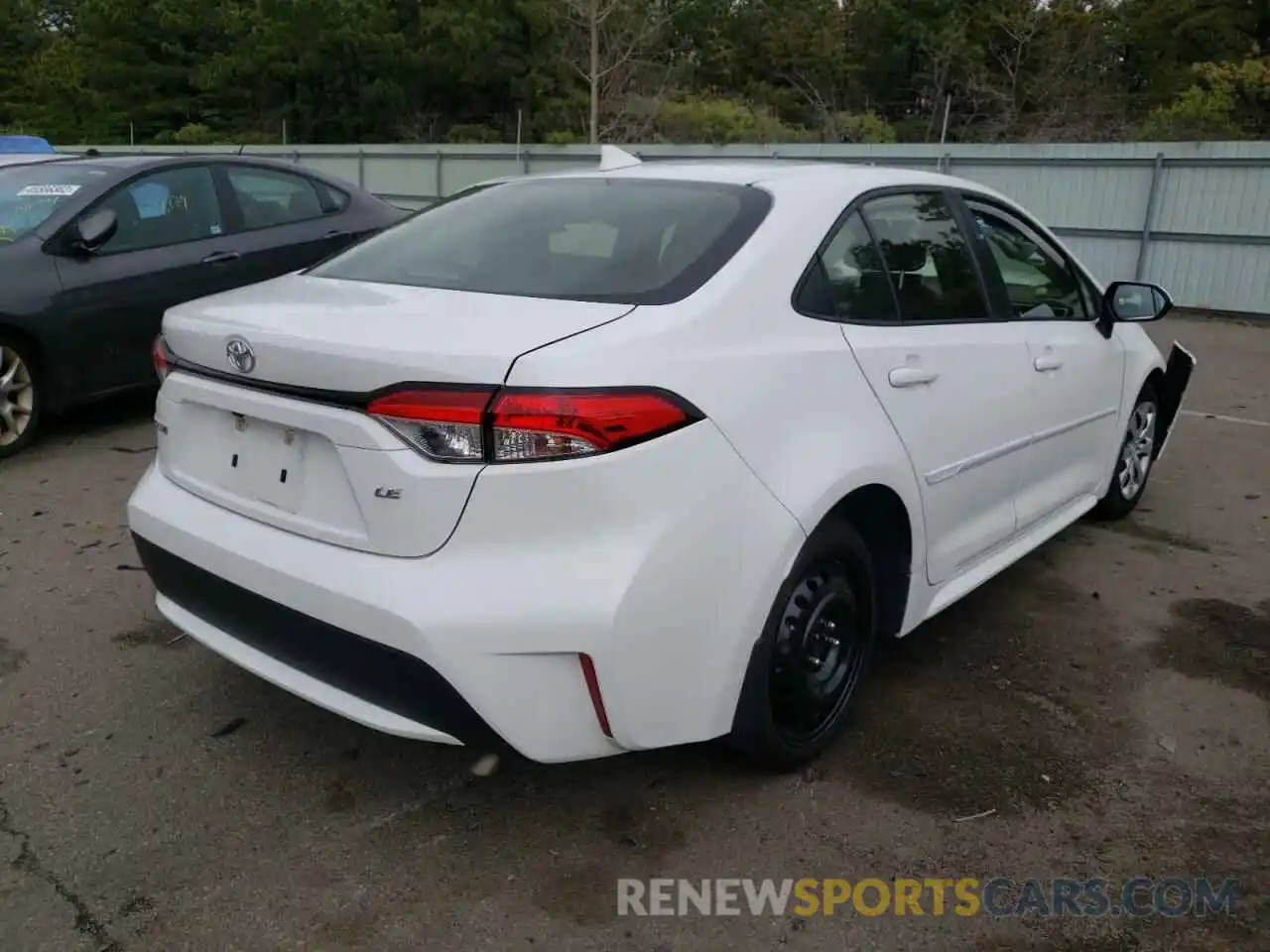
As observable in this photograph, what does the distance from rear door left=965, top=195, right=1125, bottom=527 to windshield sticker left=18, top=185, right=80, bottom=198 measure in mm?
4844

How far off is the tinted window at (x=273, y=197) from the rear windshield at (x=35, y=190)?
80 cm

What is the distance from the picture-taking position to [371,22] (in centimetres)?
3359

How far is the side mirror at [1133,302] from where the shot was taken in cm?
430

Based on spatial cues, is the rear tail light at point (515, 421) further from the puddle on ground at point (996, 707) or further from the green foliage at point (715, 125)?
the green foliage at point (715, 125)

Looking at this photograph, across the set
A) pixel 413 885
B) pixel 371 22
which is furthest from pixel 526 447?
pixel 371 22

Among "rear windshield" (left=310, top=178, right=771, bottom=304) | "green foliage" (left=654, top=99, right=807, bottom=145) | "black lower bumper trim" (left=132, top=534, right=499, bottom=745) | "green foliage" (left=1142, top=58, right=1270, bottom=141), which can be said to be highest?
"green foliage" (left=1142, top=58, right=1270, bottom=141)

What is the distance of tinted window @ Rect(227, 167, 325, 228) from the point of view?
6594mm

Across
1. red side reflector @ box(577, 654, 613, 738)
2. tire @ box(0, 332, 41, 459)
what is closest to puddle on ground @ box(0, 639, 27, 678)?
red side reflector @ box(577, 654, 613, 738)

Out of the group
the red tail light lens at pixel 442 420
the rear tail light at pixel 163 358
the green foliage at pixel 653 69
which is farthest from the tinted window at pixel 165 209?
the green foliage at pixel 653 69

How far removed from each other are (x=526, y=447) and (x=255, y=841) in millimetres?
1238

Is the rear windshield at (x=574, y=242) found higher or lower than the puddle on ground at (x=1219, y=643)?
higher

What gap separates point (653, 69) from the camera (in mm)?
33500

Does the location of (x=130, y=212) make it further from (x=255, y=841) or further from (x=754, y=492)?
(x=754, y=492)

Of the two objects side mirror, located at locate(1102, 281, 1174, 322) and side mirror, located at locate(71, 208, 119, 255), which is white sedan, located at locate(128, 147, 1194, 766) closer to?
side mirror, located at locate(1102, 281, 1174, 322)
